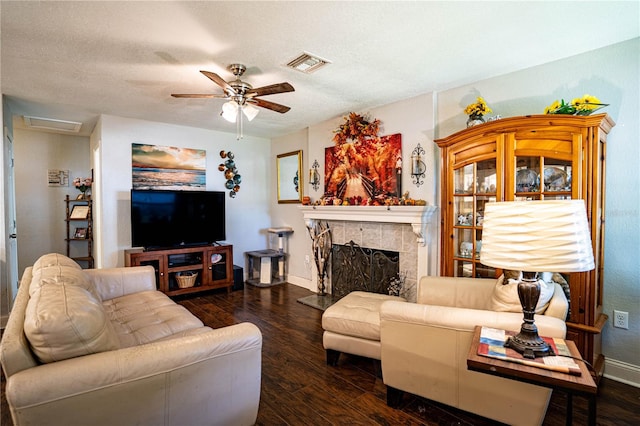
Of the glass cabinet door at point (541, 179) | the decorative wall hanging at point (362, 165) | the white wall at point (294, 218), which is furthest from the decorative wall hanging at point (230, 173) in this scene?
the glass cabinet door at point (541, 179)

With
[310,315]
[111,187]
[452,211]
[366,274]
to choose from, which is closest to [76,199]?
[111,187]

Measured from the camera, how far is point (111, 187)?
4105mm

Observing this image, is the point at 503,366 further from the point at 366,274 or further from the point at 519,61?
the point at 366,274

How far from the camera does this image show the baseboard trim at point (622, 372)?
7.55 feet

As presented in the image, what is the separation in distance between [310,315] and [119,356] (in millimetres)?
2577

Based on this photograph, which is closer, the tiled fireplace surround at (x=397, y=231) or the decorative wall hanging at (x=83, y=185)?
the tiled fireplace surround at (x=397, y=231)

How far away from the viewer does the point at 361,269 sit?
406 centimetres

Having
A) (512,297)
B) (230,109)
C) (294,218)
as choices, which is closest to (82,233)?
(294,218)

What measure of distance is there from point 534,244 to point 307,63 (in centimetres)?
210

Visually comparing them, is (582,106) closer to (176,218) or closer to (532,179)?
(532,179)

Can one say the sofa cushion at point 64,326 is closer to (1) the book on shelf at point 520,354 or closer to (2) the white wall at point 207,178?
(1) the book on shelf at point 520,354

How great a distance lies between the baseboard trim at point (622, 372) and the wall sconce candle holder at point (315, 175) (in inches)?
138

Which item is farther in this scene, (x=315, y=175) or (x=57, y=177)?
(x=57, y=177)

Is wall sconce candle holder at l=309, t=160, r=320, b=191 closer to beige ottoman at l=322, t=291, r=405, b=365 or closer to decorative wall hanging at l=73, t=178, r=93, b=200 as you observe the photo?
beige ottoman at l=322, t=291, r=405, b=365
